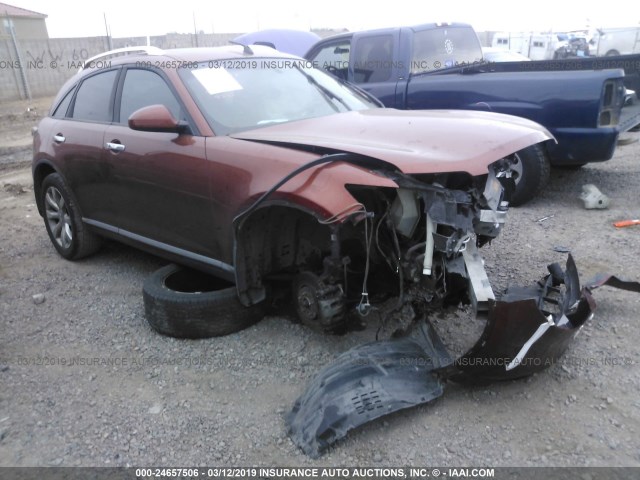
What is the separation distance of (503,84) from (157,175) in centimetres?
392

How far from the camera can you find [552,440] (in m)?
2.54

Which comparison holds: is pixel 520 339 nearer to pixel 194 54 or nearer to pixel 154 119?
pixel 154 119

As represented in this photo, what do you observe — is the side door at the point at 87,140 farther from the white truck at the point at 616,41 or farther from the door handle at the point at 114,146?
the white truck at the point at 616,41

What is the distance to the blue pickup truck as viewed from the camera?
538cm

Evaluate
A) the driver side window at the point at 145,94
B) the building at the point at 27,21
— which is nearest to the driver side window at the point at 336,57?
the driver side window at the point at 145,94

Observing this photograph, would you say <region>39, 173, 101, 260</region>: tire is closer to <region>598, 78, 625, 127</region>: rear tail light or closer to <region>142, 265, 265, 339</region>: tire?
<region>142, 265, 265, 339</region>: tire

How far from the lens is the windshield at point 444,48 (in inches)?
264

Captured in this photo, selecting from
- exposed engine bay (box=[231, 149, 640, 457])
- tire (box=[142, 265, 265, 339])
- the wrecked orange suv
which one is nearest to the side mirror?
the wrecked orange suv

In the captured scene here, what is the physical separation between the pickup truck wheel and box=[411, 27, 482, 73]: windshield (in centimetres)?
187

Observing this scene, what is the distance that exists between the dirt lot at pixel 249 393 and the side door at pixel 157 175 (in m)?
0.65

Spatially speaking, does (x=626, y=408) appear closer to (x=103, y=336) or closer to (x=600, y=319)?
(x=600, y=319)

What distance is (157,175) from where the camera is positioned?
3688mm

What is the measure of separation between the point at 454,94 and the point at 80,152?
3.98m

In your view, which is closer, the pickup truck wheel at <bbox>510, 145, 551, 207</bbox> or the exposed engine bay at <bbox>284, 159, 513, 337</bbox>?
the exposed engine bay at <bbox>284, 159, 513, 337</bbox>
